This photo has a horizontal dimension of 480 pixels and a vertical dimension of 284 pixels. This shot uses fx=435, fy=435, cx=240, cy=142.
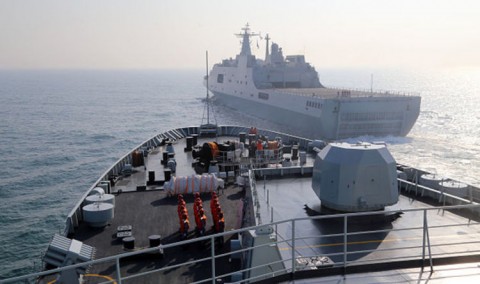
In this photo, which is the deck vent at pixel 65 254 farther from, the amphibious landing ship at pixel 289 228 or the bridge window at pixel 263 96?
the bridge window at pixel 263 96

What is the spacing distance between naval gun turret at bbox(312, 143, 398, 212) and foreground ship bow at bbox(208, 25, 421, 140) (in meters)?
36.2

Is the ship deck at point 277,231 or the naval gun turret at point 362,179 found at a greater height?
the naval gun turret at point 362,179

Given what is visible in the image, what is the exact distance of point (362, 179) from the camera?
510 inches

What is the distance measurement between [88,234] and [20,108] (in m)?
85.3

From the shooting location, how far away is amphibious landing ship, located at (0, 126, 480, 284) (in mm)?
8266

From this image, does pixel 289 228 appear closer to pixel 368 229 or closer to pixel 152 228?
pixel 368 229

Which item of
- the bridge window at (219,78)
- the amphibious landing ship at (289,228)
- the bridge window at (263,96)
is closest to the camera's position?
the amphibious landing ship at (289,228)

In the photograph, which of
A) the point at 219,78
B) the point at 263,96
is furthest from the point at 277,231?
the point at 219,78

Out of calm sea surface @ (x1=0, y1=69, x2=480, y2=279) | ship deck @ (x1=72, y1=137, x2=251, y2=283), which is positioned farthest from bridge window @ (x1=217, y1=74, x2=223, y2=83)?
ship deck @ (x1=72, y1=137, x2=251, y2=283)

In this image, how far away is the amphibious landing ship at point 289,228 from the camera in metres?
8.27

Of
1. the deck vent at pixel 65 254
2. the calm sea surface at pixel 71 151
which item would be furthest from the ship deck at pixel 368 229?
the calm sea surface at pixel 71 151

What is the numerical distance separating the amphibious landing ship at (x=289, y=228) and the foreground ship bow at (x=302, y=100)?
2965cm

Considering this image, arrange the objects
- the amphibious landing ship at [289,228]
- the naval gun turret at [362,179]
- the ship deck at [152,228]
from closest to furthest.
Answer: the amphibious landing ship at [289,228] → the ship deck at [152,228] → the naval gun turret at [362,179]

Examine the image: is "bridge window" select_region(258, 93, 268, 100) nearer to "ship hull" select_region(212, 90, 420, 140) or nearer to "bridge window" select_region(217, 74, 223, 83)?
"ship hull" select_region(212, 90, 420, 140)
